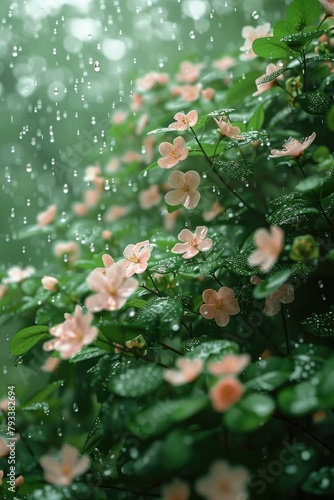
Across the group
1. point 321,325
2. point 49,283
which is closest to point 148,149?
point 49,283

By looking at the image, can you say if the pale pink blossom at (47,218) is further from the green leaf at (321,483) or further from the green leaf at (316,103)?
the green leaf at (321,483)

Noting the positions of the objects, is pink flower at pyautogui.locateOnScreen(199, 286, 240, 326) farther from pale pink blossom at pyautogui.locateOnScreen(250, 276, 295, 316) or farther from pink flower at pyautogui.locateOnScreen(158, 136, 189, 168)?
pink flower at pyautogui.locateOnScreen(158, 136, 189, 168)

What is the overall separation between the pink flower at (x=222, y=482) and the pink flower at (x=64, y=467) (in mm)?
151

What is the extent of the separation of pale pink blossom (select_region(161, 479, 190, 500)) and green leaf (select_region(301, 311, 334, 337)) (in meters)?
→ 0.27

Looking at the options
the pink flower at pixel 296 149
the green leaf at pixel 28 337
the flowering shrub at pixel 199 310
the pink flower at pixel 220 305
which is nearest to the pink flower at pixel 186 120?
the flowering shrub at pixel 199 310

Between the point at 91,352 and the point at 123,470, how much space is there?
16 cm

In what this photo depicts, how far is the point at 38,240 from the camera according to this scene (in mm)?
1589

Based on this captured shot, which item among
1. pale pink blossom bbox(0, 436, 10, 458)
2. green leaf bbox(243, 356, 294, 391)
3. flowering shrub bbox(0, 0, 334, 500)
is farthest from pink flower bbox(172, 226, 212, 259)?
pale pink blossom bbox(0, 436, 10, 458)

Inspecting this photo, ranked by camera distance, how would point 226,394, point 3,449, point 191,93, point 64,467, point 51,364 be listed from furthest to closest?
point 191,93
point 51,364
point 3,449
point 64,467
point 226,394

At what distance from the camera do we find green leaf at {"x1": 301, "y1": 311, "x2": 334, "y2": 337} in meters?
0.65

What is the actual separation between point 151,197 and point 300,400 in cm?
81

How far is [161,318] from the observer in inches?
25.0

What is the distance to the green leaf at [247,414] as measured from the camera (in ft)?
1.46

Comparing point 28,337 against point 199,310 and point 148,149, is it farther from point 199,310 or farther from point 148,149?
point 148,149
